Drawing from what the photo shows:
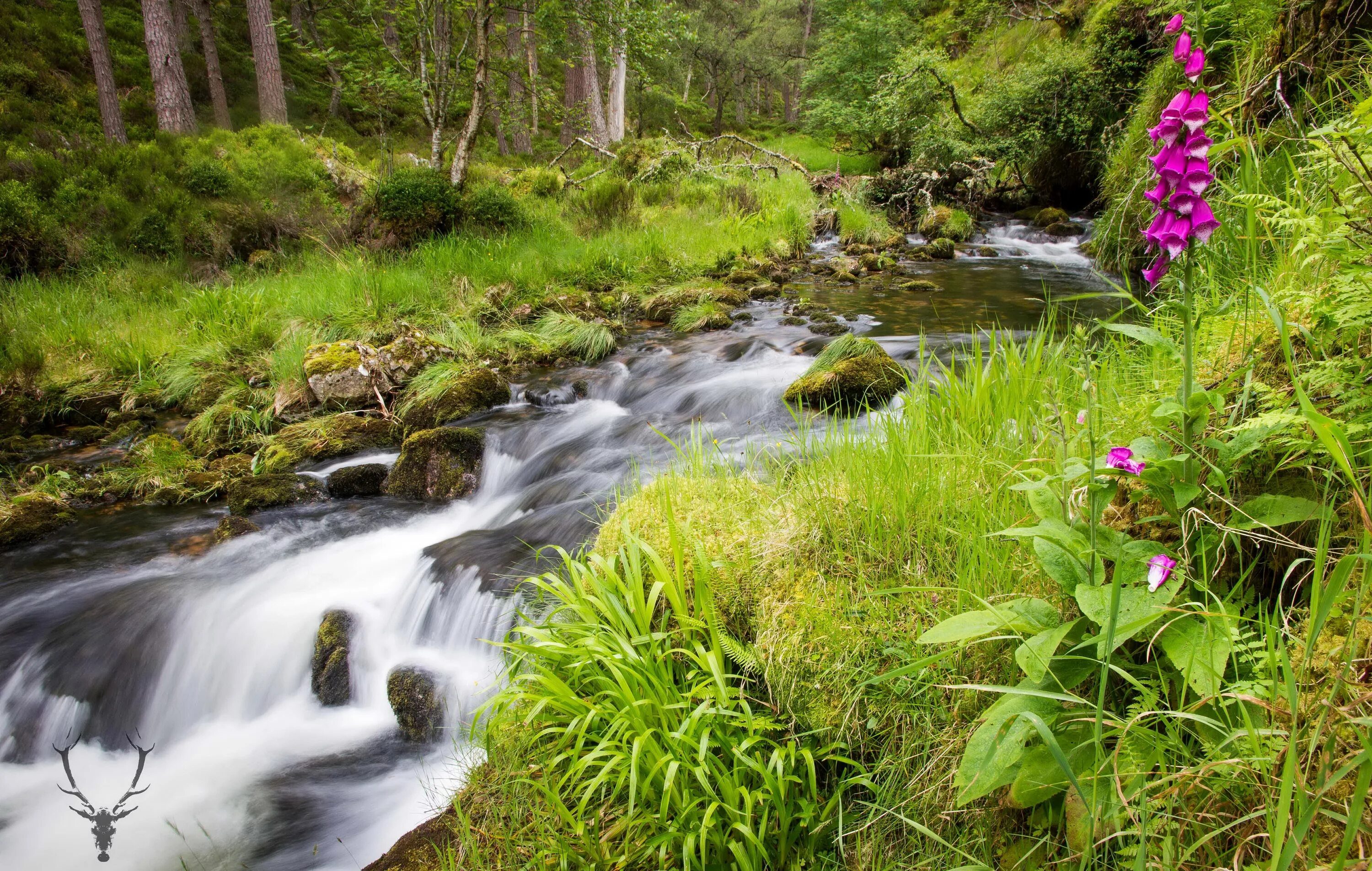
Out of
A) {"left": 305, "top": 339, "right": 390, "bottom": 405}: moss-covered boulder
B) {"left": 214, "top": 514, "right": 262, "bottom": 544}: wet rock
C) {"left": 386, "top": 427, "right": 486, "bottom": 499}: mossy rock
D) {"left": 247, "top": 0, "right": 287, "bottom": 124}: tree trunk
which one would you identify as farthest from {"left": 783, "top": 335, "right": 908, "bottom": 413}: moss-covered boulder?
{"left": 247, "top": 0, "right": 287, "bottom": 124}: tree trunk

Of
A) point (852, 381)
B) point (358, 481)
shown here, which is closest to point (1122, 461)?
point (852, 381)

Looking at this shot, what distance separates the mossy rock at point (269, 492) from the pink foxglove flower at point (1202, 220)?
6128mm

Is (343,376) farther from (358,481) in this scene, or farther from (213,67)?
(213,67)

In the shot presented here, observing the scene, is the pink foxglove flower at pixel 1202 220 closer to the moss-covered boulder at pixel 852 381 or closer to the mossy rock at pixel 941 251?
the moss-covered boulder at pixel 852 381

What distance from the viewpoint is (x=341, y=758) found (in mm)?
3455

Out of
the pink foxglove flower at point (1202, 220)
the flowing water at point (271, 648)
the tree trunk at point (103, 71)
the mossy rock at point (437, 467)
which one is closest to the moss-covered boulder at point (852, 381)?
the flowing water at point (271, 648)

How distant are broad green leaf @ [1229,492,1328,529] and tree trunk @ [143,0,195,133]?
1864 cm

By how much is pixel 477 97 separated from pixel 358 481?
826 centimetres

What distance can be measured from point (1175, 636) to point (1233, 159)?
3160mm

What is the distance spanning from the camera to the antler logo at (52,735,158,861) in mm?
3160

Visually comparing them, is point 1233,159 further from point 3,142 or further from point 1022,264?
point 3,142

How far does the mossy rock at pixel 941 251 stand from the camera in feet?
42.1

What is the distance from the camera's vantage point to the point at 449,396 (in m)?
7.07

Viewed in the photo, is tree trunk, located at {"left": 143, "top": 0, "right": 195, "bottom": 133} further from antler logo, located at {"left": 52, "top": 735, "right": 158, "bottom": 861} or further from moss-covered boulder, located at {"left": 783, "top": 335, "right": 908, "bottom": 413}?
moss-covered boulder, located at {"left": 783, "top": 335, "right": 908, "bottom": 413}
